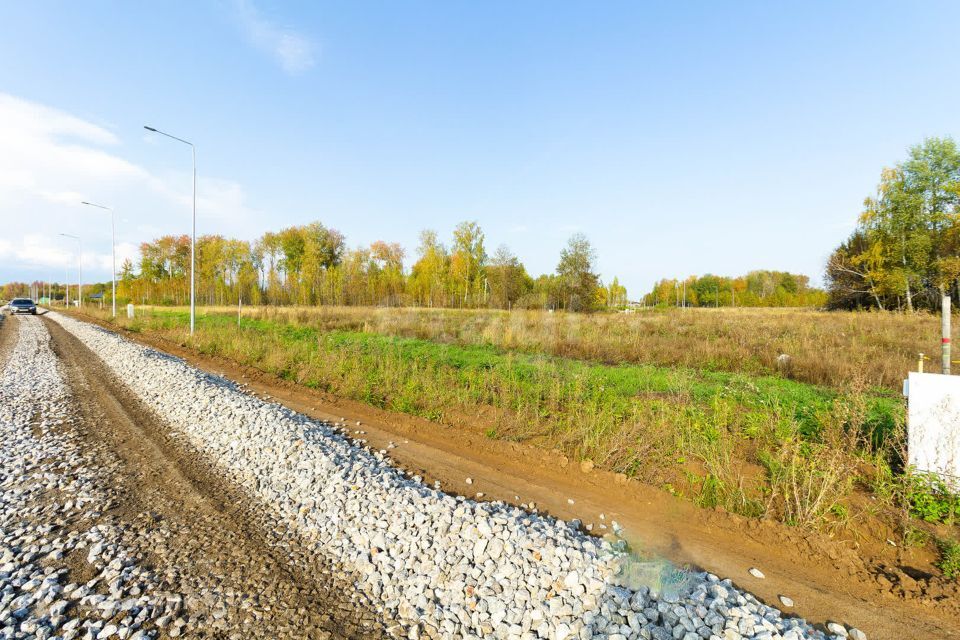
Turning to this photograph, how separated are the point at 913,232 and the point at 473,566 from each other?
144 ft

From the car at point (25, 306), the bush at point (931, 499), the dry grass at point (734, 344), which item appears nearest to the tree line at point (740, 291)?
the dry grass at point (734, 344)

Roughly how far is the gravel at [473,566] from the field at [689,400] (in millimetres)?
1820

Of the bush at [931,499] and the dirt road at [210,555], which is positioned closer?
the dirt road at [210,555]

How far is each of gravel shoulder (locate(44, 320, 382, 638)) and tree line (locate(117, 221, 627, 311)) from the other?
125 ft

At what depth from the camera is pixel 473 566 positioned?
352 cm

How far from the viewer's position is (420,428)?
291 inches

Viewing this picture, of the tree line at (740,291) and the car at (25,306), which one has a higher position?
the tree line at (740,291)

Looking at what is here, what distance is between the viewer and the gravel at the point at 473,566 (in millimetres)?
2906

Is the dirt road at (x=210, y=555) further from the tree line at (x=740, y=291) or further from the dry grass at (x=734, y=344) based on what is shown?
the tree line at (x=740, y=291)

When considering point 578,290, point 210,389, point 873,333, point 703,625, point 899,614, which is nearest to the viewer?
point 703,625

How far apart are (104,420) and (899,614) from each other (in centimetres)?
1097

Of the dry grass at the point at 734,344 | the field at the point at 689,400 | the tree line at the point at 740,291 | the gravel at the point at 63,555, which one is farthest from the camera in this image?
the tree line at the point at 740,291

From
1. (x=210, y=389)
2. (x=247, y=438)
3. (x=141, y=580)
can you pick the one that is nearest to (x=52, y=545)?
(x=141, y=580)

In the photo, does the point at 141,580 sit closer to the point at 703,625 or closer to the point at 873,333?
the point at 703,625
